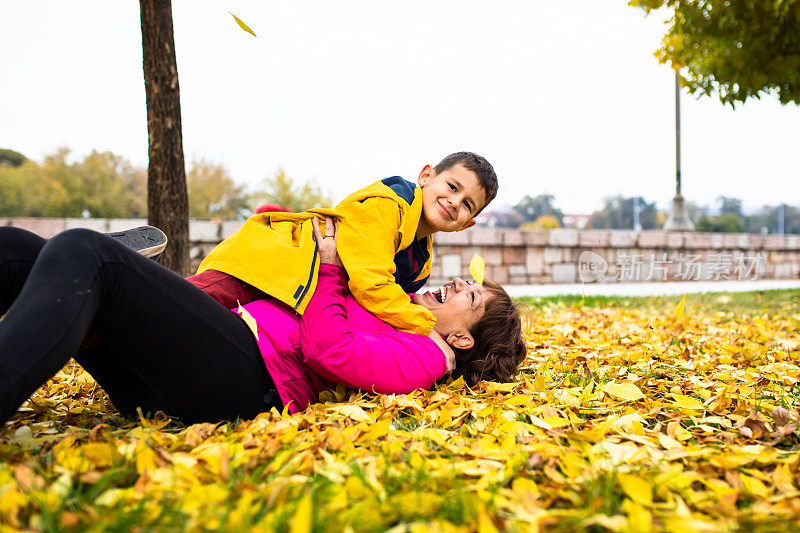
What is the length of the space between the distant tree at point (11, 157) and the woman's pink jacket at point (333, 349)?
164 ft

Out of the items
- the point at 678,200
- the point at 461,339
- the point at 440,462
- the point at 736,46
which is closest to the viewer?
the point at 440,462

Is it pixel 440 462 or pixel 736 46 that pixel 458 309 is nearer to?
pixel 440 462

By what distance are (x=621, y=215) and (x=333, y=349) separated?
6638cm

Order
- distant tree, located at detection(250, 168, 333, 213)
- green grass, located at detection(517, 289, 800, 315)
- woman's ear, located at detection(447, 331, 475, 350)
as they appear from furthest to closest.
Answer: distant tree, located at detection(250, 168, 333, 213)
green grass, located at detection(517, 289, 800, 315)
woman's ear, located at detection(447, 331, 475, 350)

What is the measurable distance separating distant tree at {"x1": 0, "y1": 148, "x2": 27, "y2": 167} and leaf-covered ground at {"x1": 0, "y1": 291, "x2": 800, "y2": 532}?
164 feet

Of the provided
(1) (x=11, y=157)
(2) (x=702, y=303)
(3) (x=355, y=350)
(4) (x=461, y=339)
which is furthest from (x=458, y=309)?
(1) (x=11, y=157)

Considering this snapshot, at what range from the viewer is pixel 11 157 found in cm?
4372

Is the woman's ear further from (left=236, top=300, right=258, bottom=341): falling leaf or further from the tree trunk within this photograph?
the tree trunk

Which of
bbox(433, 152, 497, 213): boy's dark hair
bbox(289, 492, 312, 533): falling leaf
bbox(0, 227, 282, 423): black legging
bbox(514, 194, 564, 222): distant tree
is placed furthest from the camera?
bbox(514, 194, 564, 222): distant tree

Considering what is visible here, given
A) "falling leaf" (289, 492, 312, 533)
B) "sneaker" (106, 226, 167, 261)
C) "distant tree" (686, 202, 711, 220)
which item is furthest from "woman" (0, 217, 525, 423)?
"distant tree" (686, 202, 711, 220)

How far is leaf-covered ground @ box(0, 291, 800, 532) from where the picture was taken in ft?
3.86

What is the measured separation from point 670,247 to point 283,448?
1385 centimetres

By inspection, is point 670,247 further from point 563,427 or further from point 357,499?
point 357,499

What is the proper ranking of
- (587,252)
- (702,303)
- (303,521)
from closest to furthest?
1. (303,521)
2. (702,303)
3. (587,252)
